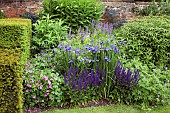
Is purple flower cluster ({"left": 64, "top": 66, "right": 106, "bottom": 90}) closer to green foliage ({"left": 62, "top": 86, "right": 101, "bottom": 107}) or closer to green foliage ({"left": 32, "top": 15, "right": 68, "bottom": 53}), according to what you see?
green foliage ({"left": 62, "top": 86, "right": 101, "bottom": 107})

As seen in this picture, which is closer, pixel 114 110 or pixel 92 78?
pixel 114 110

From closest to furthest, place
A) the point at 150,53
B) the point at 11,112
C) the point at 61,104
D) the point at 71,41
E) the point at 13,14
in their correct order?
the point at 11,112 < the point at 61,104 < the point at 71,41 < the point at 150,53 < the point at 13,14

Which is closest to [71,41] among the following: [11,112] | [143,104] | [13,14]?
[143,104]

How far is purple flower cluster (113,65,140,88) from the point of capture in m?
4.43

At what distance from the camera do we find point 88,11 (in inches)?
268

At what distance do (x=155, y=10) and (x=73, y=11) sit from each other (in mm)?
2956

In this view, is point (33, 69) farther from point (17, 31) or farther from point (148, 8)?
point (148, 8)

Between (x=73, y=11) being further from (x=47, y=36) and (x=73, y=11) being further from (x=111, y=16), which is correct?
(x=111, y=16)

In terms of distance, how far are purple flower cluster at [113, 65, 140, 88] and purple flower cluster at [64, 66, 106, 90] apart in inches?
8.4

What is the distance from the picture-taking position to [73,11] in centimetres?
672

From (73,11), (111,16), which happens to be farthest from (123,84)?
(111,16)

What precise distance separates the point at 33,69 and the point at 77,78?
69 cm

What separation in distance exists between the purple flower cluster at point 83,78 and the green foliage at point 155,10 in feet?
14.5

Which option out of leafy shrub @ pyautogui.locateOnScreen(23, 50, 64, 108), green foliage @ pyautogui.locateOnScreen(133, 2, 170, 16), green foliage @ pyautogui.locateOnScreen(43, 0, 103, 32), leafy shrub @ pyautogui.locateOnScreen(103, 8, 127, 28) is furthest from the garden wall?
leafy shrub @ pyautogui.locateOnScreen(23, 50, 64, 108)
